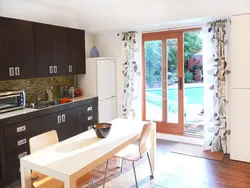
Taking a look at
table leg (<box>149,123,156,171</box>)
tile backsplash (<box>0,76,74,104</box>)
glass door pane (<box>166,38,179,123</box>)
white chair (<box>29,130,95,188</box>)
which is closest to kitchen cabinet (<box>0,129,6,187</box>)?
white chair (<box>29,130,95,188</box>)

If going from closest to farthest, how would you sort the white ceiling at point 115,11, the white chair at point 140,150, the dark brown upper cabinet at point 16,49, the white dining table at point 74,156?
1. the white dining table at point 74,156
2. the white chair at point 140,150
3. the dark brown upper cabinet at point 16,49
4. the white ceiling at point 115,11

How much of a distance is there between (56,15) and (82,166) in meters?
3.10

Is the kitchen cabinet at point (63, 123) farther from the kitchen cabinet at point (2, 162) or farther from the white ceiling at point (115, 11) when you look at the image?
the white ceiling at point (115, 11)

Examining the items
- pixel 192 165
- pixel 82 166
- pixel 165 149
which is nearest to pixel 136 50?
pixel 165 149

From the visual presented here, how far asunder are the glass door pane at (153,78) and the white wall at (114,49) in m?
0.55

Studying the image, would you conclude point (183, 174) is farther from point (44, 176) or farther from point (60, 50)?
point (60, 50)

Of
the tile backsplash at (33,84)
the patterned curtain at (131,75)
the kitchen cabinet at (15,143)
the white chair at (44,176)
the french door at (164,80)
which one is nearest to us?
the white chair at (44,176)

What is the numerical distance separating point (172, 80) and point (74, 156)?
297 cm

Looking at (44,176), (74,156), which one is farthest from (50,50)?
(74,156)

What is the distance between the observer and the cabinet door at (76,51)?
429 centimetres

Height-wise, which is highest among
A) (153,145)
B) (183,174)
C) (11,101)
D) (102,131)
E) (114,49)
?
(114,49)

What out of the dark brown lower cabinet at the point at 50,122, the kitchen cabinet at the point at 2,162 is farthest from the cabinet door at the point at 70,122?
the kitchen cabinet at the point at 2,162

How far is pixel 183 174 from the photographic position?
3.28 metres

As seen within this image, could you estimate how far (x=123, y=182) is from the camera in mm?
3076
